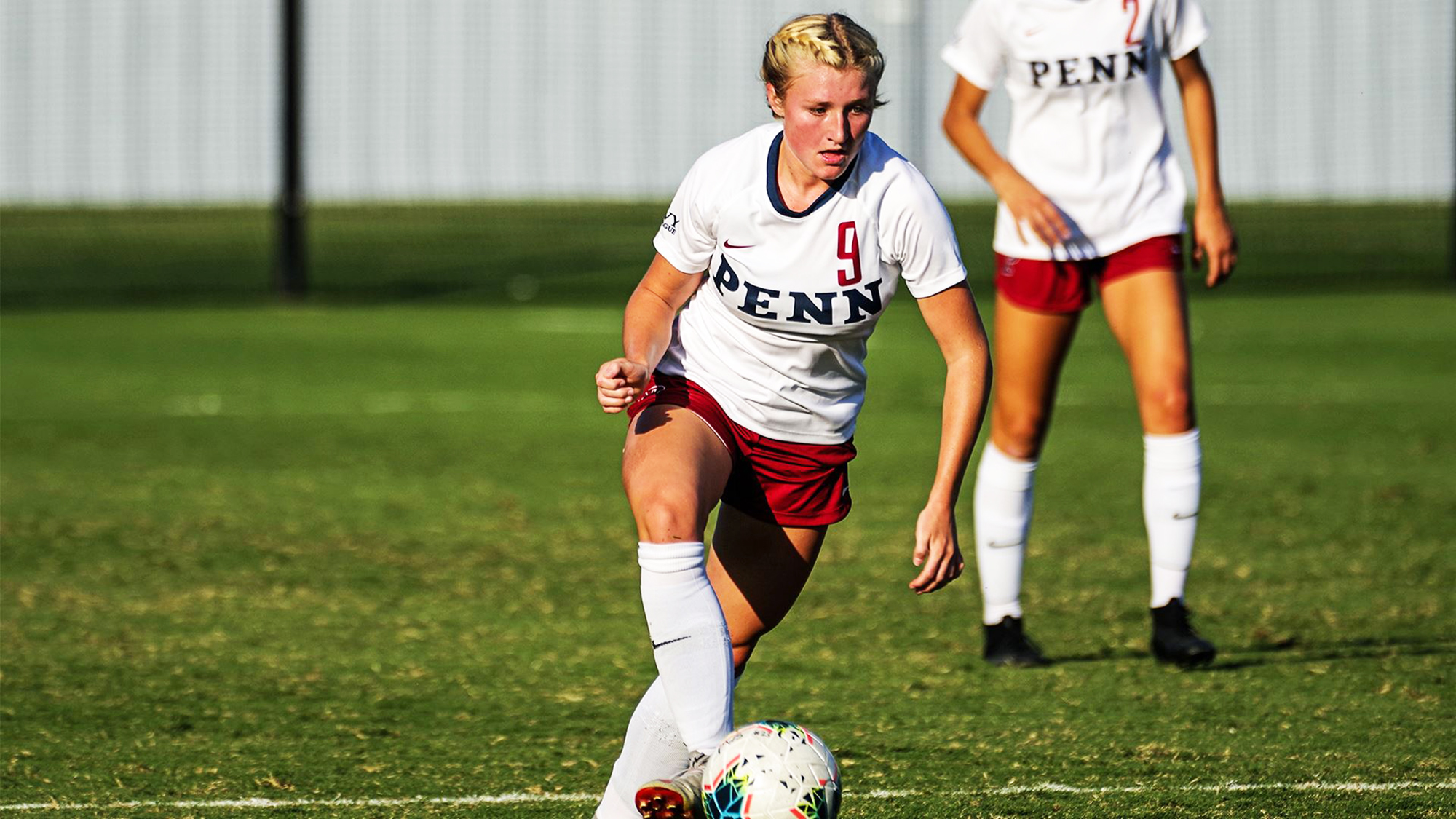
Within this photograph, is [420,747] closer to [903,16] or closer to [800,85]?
[800,85]

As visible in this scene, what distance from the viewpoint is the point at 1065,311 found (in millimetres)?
5352

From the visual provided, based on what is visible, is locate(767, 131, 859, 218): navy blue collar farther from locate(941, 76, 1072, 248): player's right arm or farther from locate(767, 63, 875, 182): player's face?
locate(941, 76, 1072, 248): player's right arm

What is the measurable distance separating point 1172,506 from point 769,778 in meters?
2.36

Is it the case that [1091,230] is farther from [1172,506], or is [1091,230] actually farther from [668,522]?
[668,522]

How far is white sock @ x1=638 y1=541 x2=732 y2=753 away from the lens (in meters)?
3.48

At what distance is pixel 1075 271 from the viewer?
5.34 m

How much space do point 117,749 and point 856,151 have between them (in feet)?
7.36

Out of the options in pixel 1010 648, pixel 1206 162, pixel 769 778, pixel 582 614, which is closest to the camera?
pixel 769 778

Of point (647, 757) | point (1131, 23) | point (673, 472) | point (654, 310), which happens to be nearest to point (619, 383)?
point (673, 472)

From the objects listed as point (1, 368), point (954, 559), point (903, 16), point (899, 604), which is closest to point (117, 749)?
point (954, 559)

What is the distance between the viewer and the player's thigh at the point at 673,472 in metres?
3.52

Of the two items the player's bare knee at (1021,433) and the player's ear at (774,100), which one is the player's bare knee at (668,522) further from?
the player's bare knee at (1021,433)

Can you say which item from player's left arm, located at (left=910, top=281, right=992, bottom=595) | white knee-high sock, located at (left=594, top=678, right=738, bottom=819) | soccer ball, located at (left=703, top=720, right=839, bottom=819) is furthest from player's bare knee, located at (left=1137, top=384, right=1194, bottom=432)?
soccer ball, located at (left=703, top=720, right=839, bottom=819)

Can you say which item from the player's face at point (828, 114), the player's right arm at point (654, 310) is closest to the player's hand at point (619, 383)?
the player's right arm at point (654, 310)
